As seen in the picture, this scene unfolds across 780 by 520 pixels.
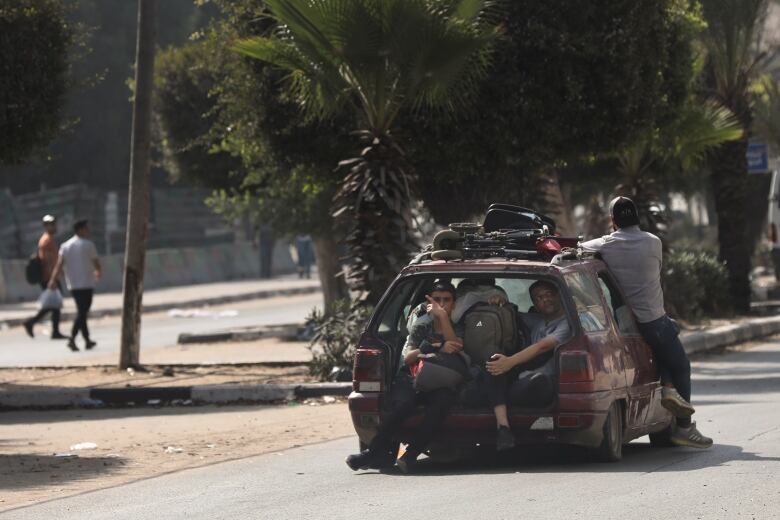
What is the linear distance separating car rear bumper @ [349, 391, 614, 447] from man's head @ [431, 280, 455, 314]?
2.20ft

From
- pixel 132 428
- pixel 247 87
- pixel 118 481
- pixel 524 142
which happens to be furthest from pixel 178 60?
pixel 118 481

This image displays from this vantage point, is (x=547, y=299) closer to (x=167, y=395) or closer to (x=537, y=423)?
(x=537, y=423)

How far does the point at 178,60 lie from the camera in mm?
27891

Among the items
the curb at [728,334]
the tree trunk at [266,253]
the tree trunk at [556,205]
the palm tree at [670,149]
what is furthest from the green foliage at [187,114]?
the tree trunk at [266,253]

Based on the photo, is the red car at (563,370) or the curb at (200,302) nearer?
the red car at (563,370)

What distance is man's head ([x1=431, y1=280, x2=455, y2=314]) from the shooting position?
1036cm

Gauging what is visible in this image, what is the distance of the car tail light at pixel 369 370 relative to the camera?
10414 mm

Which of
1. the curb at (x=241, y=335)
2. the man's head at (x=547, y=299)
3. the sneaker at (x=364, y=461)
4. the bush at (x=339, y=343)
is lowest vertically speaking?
the sneaker at (x=364, y=461)

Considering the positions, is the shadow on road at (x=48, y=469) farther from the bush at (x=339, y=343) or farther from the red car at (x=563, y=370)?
the bush at (x=339, y=343)

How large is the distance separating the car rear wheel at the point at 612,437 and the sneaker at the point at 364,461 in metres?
1.40

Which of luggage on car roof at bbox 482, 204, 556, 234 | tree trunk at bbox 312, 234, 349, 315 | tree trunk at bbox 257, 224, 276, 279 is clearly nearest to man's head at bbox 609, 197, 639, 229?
luggage on car roof at bbox 482, 204, 556, 234

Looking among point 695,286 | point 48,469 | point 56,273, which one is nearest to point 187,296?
point 56,273

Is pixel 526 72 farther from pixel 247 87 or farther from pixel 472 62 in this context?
pixel 247 87

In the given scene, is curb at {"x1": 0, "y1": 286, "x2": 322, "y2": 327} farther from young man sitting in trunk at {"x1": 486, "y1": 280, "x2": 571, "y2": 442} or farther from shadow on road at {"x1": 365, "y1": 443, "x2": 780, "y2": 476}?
young man sitting in trunk at {"x1": 486, "y1": 280, "x2": 571, "y2": 442}
